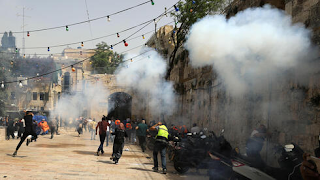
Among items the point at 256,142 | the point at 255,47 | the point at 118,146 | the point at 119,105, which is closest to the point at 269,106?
the point at 256,142

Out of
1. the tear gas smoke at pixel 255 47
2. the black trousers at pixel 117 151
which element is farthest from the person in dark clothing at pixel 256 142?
the black trousers at pixel 117 151

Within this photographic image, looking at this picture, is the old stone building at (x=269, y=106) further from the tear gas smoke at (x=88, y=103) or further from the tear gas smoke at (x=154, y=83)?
the tear gas smoke at (x=88, y=103)

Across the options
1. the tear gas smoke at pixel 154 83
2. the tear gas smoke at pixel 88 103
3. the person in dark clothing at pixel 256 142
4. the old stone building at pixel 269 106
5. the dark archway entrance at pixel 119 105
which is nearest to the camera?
the old stone building at pixel 269 106

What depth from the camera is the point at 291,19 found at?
11.0 meters

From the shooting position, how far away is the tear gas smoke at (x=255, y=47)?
10.3 m

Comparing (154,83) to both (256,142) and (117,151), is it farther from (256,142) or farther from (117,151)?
(256,142)

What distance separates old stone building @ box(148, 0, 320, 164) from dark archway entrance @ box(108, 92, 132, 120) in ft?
82.7

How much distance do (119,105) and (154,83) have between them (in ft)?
50.2

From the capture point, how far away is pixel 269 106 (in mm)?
12031

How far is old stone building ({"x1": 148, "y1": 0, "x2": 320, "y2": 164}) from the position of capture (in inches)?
384

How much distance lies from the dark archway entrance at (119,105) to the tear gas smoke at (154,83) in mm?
4460

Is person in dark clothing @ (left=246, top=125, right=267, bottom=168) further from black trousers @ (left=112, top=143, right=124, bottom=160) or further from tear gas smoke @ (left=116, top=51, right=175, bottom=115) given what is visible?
tear gas smoke @ (left=116, top=51, right=175, bottom=115)

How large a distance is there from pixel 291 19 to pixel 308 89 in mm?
2247

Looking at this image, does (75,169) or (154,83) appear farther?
(154,83)
